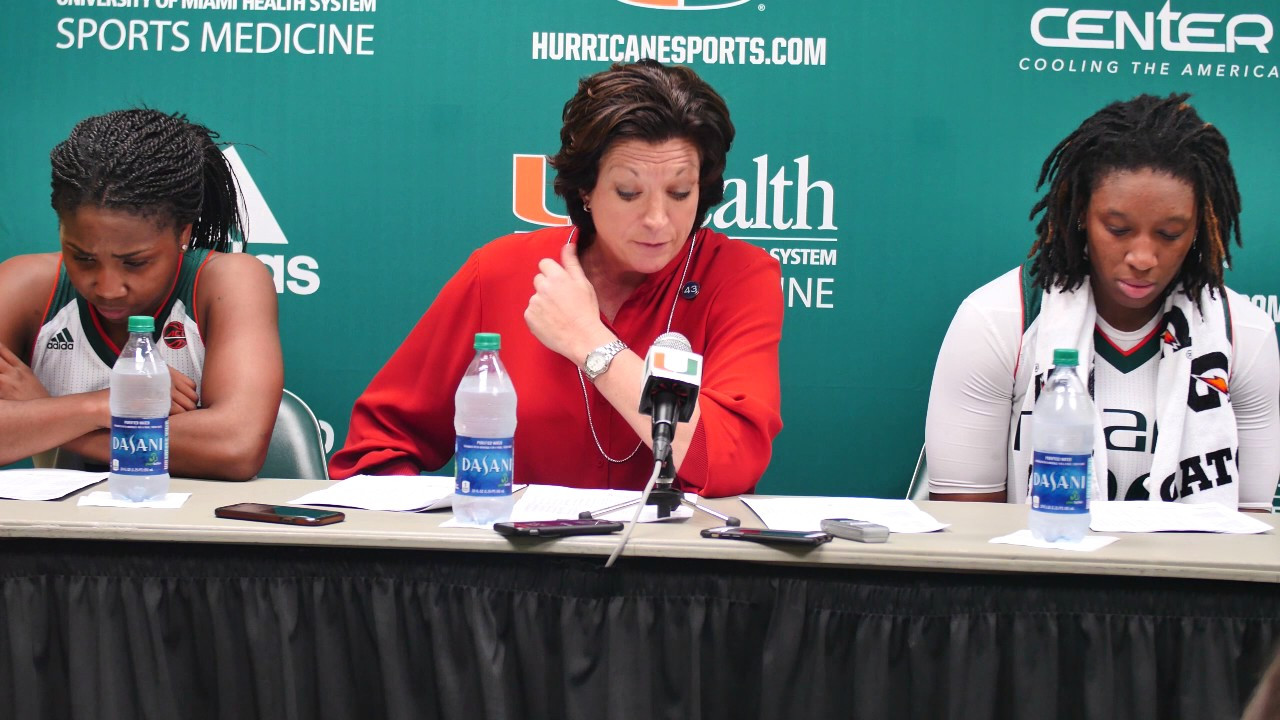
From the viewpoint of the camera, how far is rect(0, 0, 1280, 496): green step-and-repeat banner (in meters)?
2.74

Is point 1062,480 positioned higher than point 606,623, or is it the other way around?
point 1062,480

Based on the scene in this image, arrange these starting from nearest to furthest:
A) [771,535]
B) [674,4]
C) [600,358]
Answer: [771,535] < [600,358] < [674,4]

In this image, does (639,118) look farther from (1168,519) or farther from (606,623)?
(1168,519)

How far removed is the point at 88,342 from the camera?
2211mm

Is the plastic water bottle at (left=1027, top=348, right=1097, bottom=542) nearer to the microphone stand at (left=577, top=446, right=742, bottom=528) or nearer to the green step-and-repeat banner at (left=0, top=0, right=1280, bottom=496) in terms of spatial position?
the microphone stand at (left=577, top=446, right=742, bottom=528)

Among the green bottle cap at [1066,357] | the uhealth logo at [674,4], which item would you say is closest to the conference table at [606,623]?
the green bottle cap at [1066,357]

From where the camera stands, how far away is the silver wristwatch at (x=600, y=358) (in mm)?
1835

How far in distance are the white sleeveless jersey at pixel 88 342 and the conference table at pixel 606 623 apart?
29.2 inches

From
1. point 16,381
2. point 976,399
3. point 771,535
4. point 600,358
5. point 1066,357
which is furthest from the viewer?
point 976,399

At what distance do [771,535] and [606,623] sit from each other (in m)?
0.24

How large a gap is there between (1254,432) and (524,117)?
177cm

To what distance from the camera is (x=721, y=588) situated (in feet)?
4.69

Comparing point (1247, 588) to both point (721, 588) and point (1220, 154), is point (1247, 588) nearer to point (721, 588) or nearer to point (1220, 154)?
point (721, 588)

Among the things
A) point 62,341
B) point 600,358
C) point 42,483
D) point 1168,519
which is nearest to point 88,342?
point 62,341
